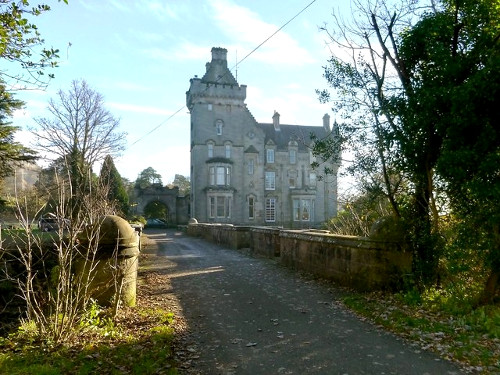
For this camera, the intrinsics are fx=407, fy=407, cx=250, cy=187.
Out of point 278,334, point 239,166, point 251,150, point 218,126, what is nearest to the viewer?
point 278,334

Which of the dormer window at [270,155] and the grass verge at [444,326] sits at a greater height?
the dormer window at [270,155]

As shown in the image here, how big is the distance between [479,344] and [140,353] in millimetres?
4193

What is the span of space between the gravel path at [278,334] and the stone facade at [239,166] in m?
36.6

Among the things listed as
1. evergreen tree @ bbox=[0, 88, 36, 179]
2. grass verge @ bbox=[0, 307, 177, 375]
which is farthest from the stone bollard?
evergreen tree @ bbox=[0, 88, 36, 179]

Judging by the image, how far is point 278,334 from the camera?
18.7 ft

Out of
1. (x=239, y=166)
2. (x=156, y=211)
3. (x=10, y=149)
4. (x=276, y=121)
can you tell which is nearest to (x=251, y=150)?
(x=239, y=166)

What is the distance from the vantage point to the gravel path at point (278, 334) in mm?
4539

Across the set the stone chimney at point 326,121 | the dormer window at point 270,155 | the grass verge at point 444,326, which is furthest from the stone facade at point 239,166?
the grass verge at point 444,326

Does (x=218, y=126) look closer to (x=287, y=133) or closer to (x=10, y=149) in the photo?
(x=287, y=133)

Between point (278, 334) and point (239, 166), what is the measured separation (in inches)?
1750

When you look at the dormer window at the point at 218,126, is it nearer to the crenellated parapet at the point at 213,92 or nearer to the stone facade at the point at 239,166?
the stone facade at the point at 239,166

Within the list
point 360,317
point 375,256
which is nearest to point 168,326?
point 360,317

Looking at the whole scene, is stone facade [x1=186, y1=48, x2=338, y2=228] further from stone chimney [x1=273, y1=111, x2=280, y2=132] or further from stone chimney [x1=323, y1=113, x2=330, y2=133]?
stone chimney [x1=323, y1=113, x2=330, y2=133]

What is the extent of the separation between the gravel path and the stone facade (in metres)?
36.6
